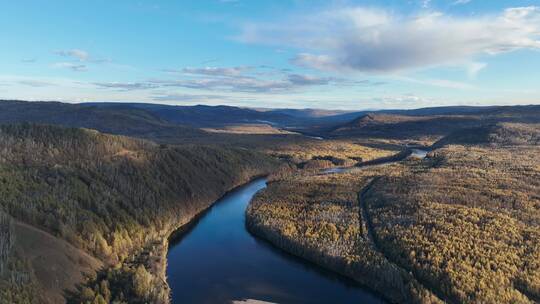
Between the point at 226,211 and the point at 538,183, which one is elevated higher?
the point at 538,183

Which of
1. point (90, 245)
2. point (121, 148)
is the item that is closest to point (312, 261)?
point (90, 245)

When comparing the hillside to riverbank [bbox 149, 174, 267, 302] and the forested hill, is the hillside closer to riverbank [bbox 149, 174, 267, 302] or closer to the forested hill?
riverbank [bbox 149, 174, 267, 302]

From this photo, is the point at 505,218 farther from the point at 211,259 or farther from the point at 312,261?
the point at 211,259

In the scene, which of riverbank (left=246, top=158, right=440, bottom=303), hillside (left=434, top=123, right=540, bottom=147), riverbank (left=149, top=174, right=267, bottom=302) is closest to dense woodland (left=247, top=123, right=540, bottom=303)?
riverbank (left=246, top=158, right=440, bottom=303)

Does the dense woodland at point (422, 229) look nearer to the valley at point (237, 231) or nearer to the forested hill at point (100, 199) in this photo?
the valley at point (237, 231)

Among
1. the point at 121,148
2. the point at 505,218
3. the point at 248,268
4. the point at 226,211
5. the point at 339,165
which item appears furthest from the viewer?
the point at 339,165

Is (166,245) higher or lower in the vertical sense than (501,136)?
lower

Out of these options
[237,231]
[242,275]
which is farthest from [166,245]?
[237,231]

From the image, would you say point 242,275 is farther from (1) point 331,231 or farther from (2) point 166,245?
(1) point 331,231
